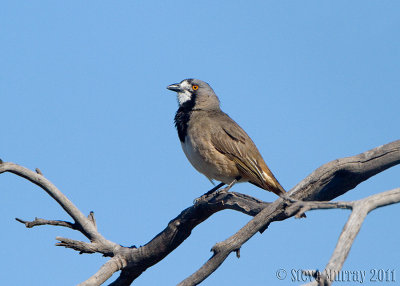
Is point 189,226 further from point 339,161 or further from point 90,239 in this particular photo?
point 339,161

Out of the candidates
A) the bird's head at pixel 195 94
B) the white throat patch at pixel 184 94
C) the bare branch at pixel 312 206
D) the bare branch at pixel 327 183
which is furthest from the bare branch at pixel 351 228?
the white throat patch at pixel 184 94

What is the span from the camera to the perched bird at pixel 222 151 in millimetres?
7164

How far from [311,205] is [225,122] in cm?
371

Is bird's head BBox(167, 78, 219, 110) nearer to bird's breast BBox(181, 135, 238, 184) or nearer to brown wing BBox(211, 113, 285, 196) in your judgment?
brown wing BBox(211, 113, 285, 196)

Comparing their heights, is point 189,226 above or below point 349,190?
above

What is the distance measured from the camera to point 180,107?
27.1 feet

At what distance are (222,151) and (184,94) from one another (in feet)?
5.06

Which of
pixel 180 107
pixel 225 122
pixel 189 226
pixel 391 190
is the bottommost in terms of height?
pixel 391 190

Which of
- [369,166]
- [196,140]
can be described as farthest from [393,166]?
[196,140]

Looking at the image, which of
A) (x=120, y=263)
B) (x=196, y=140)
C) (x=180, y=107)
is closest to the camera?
(x=120, y=263)

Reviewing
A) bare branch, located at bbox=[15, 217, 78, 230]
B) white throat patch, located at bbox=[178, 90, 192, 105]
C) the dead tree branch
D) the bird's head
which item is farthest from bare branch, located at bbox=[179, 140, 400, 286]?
white throat patch, located at bbox=[178, 90, 192, 105]

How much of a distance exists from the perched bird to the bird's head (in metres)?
0.46

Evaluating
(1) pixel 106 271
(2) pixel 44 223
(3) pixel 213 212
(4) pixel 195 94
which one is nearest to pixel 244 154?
(3) pixel 213 212

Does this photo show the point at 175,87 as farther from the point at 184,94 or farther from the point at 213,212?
the point at 213,212
